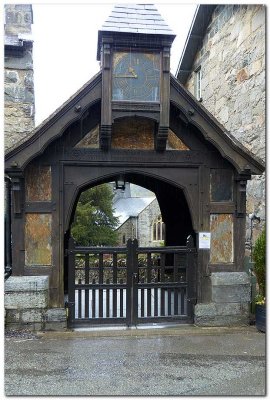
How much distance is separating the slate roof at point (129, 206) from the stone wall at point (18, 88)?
31002mm

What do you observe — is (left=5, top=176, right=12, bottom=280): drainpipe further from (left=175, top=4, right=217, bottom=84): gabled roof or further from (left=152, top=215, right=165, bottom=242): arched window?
(left=152, top=215, right=165, bottom=242): arched window

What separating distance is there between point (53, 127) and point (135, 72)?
4.92 ft

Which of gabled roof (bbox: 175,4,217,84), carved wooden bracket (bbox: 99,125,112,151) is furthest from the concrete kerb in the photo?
gabled roof (bbox: 175,4,217,84)

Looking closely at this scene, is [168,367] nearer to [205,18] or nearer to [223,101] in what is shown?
[223,101]

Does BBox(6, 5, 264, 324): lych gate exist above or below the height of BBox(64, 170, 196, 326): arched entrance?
above

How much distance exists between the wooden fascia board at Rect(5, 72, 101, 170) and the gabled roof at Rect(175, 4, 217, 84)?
6.29 meters

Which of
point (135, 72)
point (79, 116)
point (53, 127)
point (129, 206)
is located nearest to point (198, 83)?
point (135, 72)

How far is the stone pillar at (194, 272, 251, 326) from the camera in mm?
7137

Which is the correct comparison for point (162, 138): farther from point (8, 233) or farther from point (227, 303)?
point (8, 233)

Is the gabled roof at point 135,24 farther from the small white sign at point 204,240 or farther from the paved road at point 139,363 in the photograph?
the paved road at point 139,363

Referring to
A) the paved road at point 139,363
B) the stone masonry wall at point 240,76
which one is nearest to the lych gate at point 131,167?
the paved road at point 139,363

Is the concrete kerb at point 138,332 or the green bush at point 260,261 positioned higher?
the green bush at point 260,261

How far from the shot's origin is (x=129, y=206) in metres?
43.8

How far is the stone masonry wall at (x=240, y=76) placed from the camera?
8.80m
